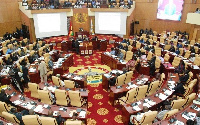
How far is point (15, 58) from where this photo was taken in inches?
501

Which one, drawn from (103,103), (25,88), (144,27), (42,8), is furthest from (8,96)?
(144,27)

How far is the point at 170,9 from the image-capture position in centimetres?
2061

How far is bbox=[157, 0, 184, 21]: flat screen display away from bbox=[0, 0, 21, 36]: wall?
15.8 metres

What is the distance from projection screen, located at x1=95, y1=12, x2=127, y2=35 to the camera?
63.6ft

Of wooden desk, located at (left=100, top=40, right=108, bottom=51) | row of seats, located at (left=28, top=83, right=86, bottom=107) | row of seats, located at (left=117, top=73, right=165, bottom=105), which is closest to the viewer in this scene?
row of seats, located at (left=28, top=83, right=86, bottom=107)

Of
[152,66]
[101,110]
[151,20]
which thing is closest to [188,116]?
[101,110]

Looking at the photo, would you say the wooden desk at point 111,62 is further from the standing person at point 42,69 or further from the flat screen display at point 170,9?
the flat screen display at point 170,9

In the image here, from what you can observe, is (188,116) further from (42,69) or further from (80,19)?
(80,19)

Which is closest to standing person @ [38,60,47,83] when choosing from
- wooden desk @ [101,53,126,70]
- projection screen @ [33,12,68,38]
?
wooden desk @ [101,53,126,70]

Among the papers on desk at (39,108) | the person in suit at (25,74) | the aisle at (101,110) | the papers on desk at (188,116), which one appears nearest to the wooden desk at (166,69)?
the aisle at (101,110)

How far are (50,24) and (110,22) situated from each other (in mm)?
5971

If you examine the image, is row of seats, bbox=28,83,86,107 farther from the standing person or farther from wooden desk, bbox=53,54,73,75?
wooden desk, bbox=53,54,73,75

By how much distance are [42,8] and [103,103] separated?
41.9ft

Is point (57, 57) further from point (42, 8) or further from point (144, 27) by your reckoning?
point (144, 27)
